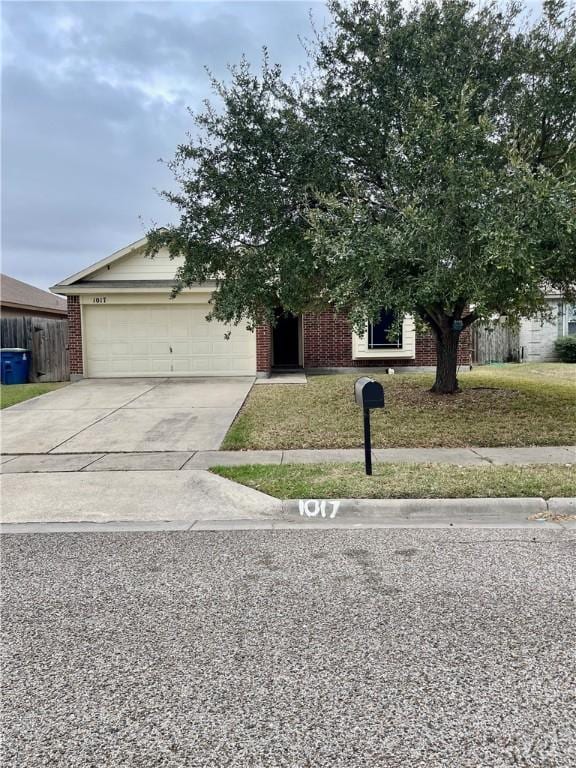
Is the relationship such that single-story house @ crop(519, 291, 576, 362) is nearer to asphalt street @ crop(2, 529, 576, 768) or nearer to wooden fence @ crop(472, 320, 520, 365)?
wooden fence @ crop(472, 320, 520, 365)

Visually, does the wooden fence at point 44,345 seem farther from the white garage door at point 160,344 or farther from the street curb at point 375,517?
the street curb at point 375,517

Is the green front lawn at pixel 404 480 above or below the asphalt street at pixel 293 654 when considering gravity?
above

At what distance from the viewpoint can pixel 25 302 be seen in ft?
79.4

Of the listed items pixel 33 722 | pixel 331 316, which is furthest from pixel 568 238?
pixel 331 316

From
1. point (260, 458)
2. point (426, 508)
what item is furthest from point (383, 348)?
point (426, 508)

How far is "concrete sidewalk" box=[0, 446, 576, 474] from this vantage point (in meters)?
6.97

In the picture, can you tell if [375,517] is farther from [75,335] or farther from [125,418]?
[75,335]

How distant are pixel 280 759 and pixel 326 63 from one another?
373 inches

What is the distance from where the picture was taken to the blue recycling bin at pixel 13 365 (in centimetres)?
1606

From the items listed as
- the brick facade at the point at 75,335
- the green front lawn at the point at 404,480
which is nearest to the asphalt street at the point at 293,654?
the green front lawn at the point at 404,480

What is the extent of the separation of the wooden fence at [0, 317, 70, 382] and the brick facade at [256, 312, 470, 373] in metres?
6.74

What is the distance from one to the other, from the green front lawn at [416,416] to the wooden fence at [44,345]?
734 centimetres

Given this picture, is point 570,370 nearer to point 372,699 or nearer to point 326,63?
point 326,63

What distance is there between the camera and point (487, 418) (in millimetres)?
9242
